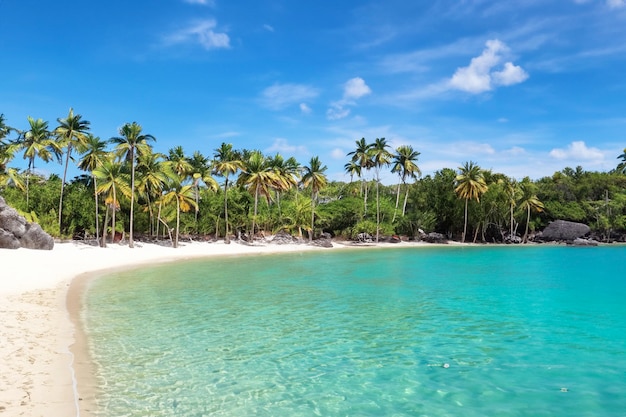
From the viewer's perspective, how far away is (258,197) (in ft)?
211

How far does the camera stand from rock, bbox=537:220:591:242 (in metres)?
73.9

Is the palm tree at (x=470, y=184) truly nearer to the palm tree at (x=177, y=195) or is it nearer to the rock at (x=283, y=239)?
the rock at (x=283, y=239)

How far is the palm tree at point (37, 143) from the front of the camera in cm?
4478

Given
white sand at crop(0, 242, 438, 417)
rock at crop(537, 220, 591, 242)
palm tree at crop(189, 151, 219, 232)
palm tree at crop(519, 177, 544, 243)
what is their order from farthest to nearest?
1. rock at crop(537, 220, 591, 242)
2. palm tree at crop(519, 177, 544, 243)
3. palm tree at crop(189, 151, 219, 232)
4. white sand at crop(0, 242, 438, 417)

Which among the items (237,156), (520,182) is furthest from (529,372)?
(520,182)

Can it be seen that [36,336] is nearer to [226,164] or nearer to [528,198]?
[226,164]

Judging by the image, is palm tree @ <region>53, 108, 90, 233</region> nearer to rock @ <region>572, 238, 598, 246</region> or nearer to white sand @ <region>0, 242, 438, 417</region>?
white sand @ <region>0, 242, 438, 417</region>

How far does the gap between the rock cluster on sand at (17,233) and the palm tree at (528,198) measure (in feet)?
224

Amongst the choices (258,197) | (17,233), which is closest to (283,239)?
(258,197)

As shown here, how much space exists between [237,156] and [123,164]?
52.5 feet

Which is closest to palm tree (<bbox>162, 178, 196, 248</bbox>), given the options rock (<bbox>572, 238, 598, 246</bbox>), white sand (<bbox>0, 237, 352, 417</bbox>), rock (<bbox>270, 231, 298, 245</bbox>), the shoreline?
rock (<bbox>270, 231, 298, 245</bbox>)

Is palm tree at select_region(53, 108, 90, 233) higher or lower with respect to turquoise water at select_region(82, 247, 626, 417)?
higher

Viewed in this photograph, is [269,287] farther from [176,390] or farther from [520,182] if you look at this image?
[520,182]

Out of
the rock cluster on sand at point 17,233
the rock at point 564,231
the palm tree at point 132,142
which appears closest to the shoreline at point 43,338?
the rock cluster on sand at point 17,233
